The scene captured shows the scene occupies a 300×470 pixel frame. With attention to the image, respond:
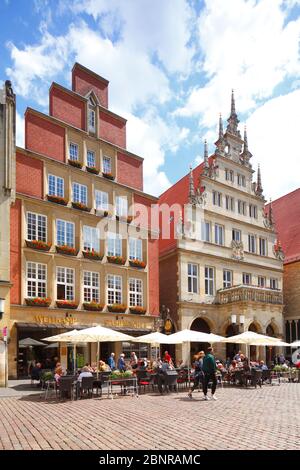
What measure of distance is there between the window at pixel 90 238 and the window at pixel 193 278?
7572 millimetres

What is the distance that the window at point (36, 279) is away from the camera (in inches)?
989

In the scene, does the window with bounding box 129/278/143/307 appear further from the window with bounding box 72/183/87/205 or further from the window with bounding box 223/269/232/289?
the window with bounding box 223/269/232/289

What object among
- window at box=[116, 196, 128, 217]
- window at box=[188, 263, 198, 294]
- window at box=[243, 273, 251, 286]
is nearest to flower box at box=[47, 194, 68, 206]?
window at box=[116, 196, 128, 217]

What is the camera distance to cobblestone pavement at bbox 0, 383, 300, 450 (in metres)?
8.65

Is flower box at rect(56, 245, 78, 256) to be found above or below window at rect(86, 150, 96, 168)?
below

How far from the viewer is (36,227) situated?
26000 millimetres

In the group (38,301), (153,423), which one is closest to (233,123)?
(38,301)

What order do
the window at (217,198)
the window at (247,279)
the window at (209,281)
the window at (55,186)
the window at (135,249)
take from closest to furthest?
the window at (55,186) → the window at (135,249) → the window at (209,281) → the window at (217,198) → the window at (247,279)

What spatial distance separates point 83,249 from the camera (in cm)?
2798

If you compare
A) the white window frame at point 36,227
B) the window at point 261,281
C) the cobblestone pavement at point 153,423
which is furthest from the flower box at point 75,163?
the window at point 261,281

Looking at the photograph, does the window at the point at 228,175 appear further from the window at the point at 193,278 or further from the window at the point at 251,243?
the window at the point at 193,278

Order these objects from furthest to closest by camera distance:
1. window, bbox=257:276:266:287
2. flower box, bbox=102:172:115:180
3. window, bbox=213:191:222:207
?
window, bbox=257:276:266:287
window, bbox=213:191:222:207
flower box, bbox=102:172:115:180
